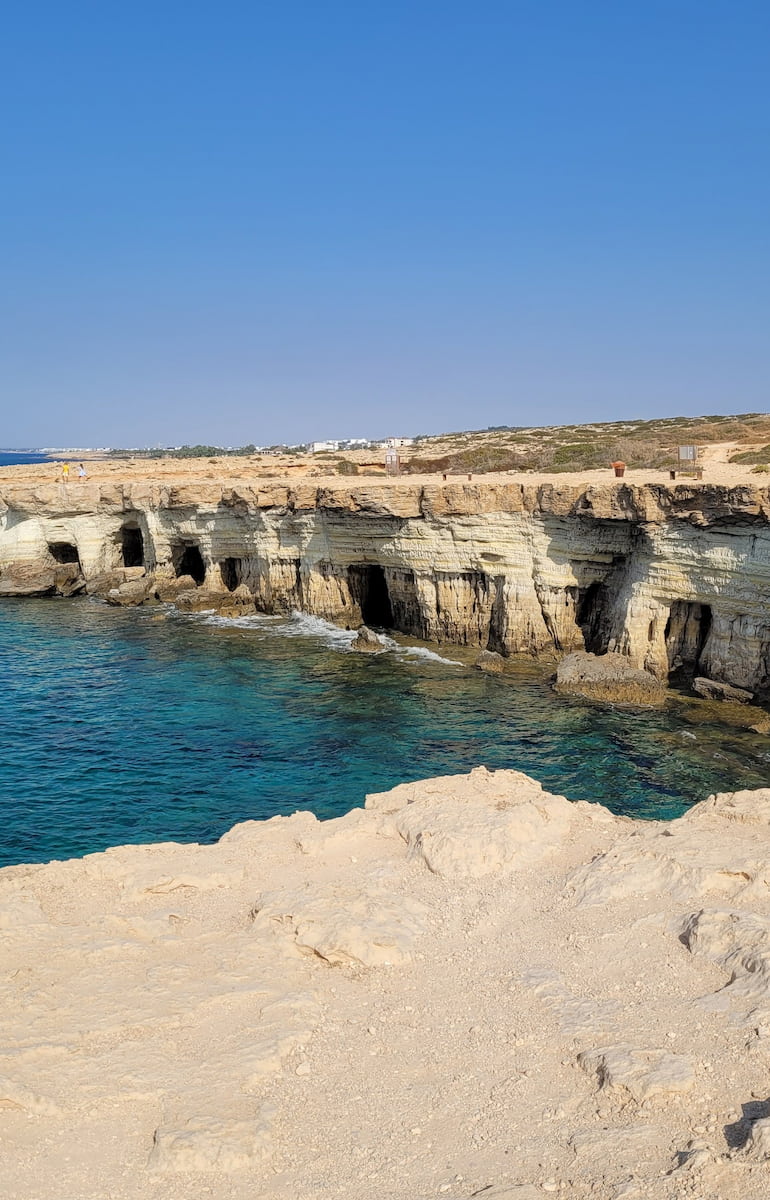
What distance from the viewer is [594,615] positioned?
32875mm

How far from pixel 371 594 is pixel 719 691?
1833 cm

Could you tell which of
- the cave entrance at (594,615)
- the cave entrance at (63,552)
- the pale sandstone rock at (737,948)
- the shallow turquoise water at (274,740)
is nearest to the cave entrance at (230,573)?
the shallow turquoise water at (274,740)

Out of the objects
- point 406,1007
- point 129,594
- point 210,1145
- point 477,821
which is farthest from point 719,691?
point 129,594

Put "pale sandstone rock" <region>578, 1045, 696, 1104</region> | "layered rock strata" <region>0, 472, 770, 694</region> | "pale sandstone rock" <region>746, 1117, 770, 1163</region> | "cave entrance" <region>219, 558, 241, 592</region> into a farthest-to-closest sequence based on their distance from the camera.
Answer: "cave entrance" <region>219, 558, 241, 592</region> → "layered rock strata" <region>0, 472, 770, 694</region> → "pale sandstone rock" <region>578, 1045, 696, 1104</region> → "pale sandstone rock" <region>746, 1117, 770, 1163</region>

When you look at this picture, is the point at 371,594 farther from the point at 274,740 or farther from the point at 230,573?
the point at 274,740

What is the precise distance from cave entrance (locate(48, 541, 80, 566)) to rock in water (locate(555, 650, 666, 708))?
1323 inches

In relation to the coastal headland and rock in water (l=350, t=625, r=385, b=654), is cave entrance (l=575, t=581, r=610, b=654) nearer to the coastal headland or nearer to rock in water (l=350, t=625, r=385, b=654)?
rock in water (l=350, t=625, r=385, b=654)

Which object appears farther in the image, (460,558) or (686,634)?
(460,558)

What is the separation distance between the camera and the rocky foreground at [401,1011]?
6.87m

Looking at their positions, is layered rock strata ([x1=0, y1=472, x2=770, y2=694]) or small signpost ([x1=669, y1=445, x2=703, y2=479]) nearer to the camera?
layered rock strata ([x1=0, y1=472, x2=770, y2=694])

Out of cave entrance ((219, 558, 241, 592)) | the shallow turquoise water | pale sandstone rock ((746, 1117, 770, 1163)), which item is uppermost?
cave entrance ((219, 558, 241, 592))

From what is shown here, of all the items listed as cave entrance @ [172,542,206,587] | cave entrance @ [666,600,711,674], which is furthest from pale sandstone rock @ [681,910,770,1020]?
cave entrance @ [172,542,206,587]

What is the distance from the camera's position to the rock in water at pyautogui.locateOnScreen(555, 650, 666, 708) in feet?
88.8

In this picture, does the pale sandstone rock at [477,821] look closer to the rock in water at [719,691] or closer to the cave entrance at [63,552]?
the rock in water at [719,691]
